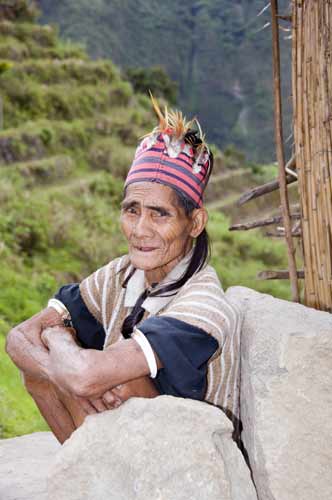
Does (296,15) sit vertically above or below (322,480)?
above

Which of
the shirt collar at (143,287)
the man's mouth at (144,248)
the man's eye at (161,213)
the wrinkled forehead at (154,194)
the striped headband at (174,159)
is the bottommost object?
the shirt collar at (143,287)

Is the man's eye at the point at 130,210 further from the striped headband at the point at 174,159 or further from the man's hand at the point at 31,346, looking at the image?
the man's hand at the point at 31,346

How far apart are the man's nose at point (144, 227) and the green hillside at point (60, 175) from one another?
292 centimetres

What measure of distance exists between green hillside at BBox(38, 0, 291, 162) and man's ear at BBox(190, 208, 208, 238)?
1358 inches

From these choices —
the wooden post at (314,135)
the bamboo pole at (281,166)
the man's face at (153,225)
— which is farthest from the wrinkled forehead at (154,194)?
the bamboo pole at (281,166)

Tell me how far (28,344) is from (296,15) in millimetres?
1501

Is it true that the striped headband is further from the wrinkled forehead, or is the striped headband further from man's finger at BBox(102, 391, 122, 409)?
man's finger at BBox(102, 391, 122, 409)

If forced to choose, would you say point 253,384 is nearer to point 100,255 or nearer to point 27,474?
point 27,474

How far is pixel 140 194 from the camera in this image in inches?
77.4

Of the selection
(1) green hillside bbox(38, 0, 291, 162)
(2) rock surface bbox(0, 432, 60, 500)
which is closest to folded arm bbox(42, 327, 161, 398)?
(2) rock surface bbox(0, 432, 60, 500)

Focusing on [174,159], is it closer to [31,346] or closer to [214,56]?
[31,346]

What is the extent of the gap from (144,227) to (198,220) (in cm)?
17

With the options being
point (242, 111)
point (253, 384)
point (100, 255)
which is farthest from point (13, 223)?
point (242, 111)

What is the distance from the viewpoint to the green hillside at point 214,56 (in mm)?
37094
